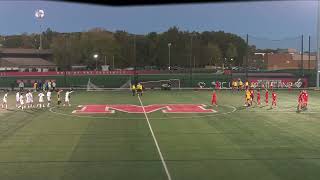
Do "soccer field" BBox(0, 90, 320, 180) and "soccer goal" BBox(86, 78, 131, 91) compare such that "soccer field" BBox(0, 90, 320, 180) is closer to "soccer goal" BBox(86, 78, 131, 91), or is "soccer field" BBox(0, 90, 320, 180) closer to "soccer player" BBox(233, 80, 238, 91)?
"soccer player" BBox(233, 80, 238, 91)

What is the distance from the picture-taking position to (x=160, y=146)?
1845 centimetres

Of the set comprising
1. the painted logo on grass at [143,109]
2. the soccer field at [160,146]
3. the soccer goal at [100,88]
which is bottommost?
the soccer field at [160,146]

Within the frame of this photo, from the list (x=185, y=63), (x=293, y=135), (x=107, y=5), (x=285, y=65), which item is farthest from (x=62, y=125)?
(x=285, y=65)

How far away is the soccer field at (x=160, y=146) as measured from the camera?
1401 cm

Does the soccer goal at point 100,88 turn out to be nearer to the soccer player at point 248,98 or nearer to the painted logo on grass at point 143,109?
the painted logo on grass at point 143,109

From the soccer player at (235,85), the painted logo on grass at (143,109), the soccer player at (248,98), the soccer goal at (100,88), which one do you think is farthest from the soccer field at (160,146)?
the soccer goal at (100,88)

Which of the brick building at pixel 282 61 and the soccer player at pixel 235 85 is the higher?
the brick building at pixel 282 61

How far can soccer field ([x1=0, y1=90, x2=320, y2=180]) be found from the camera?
551 inches

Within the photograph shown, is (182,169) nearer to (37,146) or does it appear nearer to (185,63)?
(37,146)

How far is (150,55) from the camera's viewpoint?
100 m

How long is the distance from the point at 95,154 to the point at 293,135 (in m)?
8.97

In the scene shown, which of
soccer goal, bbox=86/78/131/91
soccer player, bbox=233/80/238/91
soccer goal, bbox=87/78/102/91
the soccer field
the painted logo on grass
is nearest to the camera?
the soccer field

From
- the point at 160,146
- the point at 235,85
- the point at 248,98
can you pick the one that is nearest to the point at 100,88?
the point at 235,85

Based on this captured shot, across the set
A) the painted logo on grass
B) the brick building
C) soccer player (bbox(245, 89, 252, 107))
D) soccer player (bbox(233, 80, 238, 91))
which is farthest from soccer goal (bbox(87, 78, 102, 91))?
the brick building
